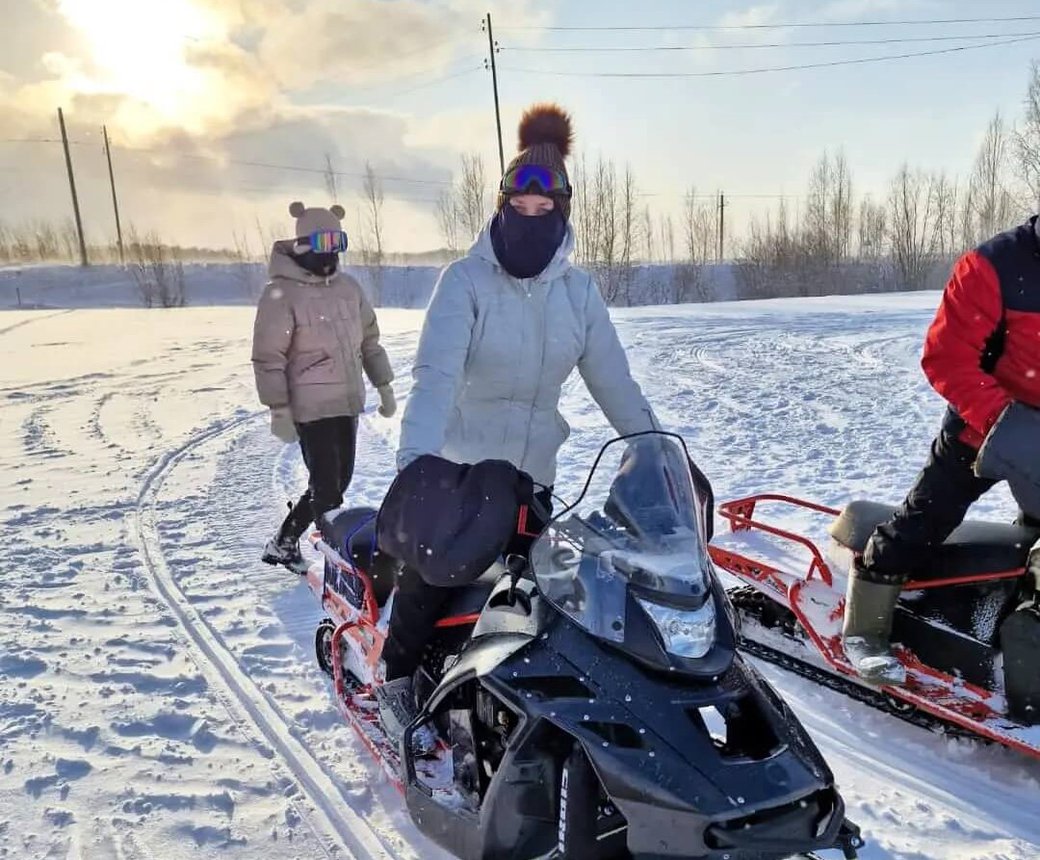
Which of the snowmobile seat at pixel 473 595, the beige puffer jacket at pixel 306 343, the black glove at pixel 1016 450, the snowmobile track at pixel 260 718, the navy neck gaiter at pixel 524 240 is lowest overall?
the snowmobile track at pixel 260 718

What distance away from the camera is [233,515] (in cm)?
598

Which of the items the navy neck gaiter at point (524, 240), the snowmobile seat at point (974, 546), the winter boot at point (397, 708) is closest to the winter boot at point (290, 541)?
the winter boot at point (397, 708)

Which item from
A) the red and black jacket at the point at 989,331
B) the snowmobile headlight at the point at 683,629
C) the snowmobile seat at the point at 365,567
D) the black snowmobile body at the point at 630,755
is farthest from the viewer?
the red and black jacket at the point at 989,331

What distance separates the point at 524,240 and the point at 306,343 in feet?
8.04

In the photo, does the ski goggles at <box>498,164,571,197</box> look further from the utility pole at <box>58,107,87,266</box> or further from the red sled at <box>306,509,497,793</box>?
the utility pole at <box>58,107,87,266</box>

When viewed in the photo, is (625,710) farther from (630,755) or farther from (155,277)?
(155,277)

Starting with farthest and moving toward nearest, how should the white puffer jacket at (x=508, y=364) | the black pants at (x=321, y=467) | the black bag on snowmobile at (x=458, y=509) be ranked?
the black pants at (x=321, y=467)
the white puffer jacket at (x=508, y=364)
the black bag on snowmobile at (x=458, y=509)

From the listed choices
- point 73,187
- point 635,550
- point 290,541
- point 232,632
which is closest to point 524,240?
point 635,550

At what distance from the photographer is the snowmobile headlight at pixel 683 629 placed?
1.80m

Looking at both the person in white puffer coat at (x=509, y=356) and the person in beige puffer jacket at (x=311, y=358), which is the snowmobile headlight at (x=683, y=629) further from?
the person in beige puffer jacket at (x=311, y=358)

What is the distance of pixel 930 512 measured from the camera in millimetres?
3037

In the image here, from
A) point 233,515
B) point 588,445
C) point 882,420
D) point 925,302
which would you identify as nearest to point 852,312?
point 925,302

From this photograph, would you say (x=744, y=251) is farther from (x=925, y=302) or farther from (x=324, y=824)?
(x=324, y=824)

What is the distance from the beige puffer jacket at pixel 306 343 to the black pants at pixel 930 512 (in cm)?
291
